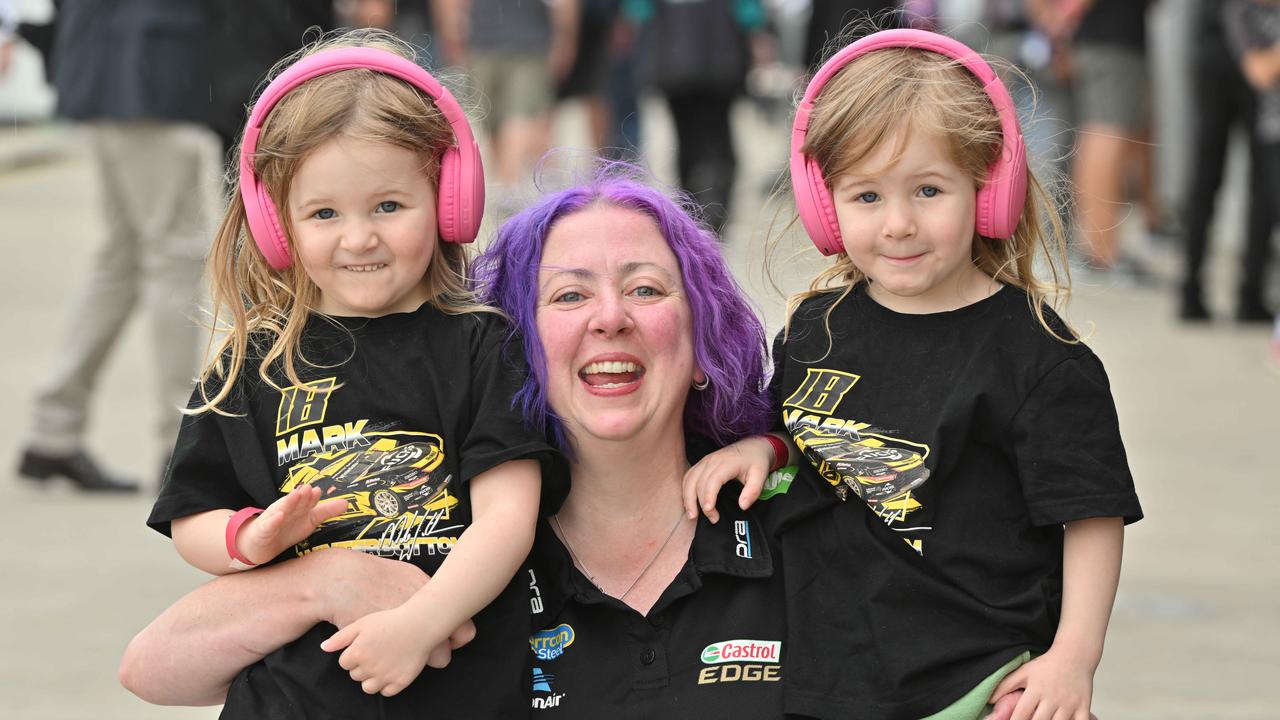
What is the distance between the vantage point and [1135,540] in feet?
18.2

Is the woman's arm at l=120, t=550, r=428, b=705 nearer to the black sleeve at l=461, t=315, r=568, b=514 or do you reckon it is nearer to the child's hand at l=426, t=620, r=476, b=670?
the child's hand at l=426, t=620, r=476, b=670

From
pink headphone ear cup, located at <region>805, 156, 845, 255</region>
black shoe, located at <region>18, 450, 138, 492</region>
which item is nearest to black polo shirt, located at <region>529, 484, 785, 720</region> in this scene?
pink headphone ear cup, located at <region>805, 156, 845, 255</region>

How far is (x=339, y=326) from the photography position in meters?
2.55

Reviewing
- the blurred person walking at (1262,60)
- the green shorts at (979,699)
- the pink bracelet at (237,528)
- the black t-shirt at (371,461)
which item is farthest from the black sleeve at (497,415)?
the blurred person walking at (1262,60)

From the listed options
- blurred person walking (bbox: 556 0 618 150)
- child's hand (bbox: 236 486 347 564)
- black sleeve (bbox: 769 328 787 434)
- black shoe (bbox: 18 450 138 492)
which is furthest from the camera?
blurred person walking (bbox: 556 0 618 150)

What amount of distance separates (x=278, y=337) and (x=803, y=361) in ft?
2.75

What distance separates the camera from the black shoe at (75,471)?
6031mm

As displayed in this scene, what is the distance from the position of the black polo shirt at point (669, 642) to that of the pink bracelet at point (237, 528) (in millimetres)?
461

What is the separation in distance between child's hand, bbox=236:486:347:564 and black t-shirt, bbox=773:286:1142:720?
763mm

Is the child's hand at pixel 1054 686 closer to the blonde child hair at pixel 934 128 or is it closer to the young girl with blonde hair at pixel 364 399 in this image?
the blonde child hair at pixel 934 128

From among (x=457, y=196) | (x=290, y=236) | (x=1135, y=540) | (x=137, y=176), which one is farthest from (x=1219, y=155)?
(x=290, y=236)

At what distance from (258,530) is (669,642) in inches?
27.4

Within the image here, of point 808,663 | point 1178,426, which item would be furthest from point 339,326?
point 1178,426

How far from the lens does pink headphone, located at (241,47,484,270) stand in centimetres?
255
